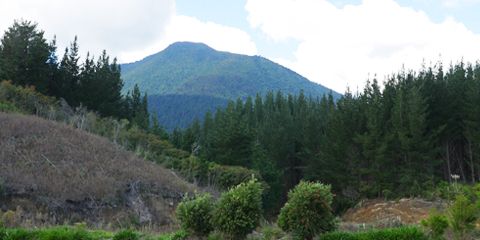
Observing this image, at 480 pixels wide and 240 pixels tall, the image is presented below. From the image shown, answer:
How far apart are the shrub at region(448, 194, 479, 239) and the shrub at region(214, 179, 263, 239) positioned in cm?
287

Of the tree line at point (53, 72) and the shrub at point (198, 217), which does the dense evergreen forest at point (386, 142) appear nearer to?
the tree line at point (53, 72)

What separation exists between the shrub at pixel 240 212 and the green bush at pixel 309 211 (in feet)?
1.98

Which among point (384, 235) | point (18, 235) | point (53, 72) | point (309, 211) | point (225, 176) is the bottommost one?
point (225, 176)

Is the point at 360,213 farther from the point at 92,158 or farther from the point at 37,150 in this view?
the point at 37,150

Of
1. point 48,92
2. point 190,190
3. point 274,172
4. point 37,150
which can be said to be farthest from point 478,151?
point 48,92

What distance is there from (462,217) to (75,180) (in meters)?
13.7

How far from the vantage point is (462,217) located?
675 centimetres

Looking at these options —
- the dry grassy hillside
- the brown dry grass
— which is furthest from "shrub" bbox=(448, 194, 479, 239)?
the brown dry grass

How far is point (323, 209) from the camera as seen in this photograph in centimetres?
723

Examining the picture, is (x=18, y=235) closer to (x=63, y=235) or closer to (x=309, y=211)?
(x=63, y=235)

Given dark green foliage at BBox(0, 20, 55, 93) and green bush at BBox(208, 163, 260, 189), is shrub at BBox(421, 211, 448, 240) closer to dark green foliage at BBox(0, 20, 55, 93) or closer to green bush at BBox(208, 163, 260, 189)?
green bush at BBox(208, 163, 260, 189)

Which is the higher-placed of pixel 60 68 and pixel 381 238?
pixel 60 68

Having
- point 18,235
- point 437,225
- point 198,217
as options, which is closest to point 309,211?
point 437,225

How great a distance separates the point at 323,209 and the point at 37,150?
14696 millimetres
